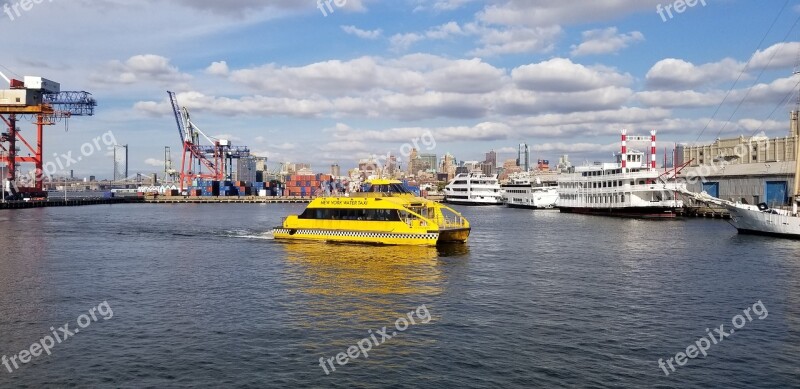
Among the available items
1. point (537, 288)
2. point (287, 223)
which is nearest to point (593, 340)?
point (537, 288)

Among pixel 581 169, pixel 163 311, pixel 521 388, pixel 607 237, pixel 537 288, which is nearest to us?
pixel 521 388

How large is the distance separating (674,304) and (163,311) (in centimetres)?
2249

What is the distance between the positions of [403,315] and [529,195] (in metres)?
123

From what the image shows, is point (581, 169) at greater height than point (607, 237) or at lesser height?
greater

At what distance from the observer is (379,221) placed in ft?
155

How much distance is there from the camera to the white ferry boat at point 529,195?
451ft

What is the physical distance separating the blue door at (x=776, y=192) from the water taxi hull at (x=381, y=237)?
61177 mm

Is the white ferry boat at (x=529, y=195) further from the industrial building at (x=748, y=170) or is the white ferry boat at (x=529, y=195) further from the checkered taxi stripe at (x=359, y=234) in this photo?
the checkered taxi stripe at (x=359, y=234)

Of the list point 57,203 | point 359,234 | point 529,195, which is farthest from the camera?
point 529,195

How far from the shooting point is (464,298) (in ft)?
88.4

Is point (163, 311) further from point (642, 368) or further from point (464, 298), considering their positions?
point (642, 368)

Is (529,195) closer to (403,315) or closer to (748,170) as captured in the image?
(748,170)

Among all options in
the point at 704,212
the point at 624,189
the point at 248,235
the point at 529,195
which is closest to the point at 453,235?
the point at 248,235

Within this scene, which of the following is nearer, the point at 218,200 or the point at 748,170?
the point at 748,170
